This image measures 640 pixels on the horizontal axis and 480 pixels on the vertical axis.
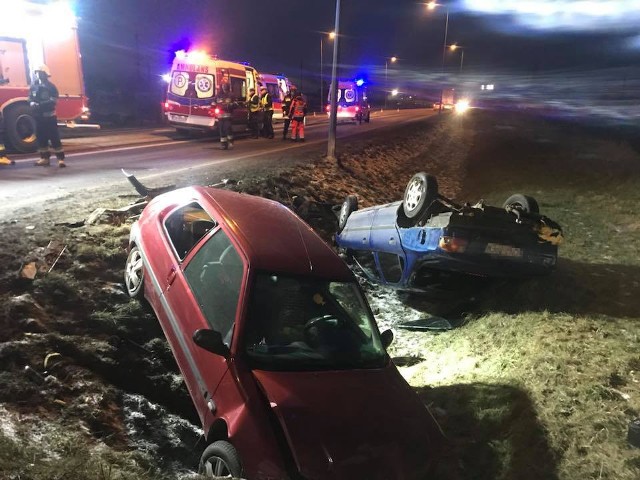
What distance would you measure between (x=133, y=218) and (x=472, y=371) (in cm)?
483

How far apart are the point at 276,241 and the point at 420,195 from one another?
8.73 ft

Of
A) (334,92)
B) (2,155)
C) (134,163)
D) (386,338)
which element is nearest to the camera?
(386,338)

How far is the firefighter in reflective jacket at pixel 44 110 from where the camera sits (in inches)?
382

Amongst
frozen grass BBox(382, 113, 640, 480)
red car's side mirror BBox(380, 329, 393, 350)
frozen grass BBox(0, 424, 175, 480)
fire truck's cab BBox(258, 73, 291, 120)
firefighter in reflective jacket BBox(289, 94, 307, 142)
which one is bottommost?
frozen grass BBox(382, 113, 640, 480)

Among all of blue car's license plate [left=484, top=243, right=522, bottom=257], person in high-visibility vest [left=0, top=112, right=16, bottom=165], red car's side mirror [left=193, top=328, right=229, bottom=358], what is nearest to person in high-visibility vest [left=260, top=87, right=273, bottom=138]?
person in high-visibility vest [left=0, top=112, right=16, bottom=165]

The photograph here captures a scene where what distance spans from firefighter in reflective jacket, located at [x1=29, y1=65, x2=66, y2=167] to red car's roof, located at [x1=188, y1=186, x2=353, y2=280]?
23.8ft

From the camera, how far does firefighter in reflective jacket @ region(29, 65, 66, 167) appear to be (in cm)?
970

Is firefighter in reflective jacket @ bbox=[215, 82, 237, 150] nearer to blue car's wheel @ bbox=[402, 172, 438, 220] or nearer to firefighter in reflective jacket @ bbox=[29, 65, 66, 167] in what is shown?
firefighter in reflective jacket @ bbox=[29, 65, 66, 167]

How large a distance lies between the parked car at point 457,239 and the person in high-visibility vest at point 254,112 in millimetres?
13463

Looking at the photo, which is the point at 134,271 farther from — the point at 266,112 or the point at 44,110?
the point at 266,112

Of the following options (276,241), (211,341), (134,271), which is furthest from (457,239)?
(134,271)

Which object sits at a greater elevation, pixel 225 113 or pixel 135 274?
pixel 225 113

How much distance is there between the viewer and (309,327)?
11.1 feet

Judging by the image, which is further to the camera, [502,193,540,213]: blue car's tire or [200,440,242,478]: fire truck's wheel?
[502,193,540,213]: blue car's tire
